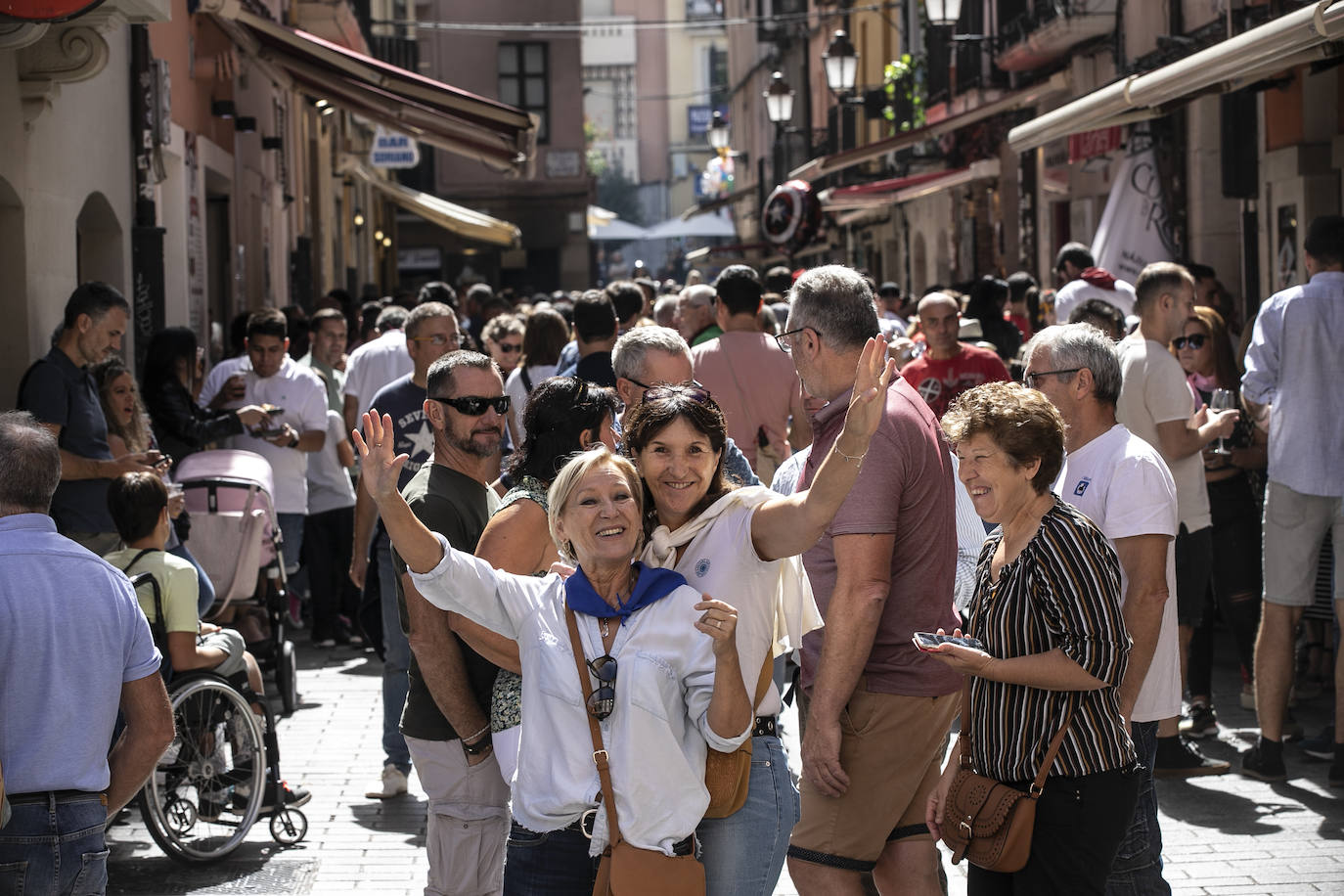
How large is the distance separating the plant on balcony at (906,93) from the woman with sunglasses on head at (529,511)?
2466cm

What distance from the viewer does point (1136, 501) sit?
4.87 m

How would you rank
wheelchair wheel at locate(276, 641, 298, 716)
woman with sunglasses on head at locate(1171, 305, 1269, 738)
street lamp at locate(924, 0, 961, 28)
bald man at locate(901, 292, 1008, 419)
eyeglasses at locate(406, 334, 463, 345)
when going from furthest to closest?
street lamp at locate(924, 0, 961, 28), bald man at locate(901, 292, 1008, 419), wheelchair wheel at locate(276, 641, 298, 716), woman with sunglasses on head at locate(1171, 305, 1269, 738), eyeglasses at locate(406, 334, 463, 345)

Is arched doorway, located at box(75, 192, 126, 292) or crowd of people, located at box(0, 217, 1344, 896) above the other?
arched doorway, located at box(75, 192, 126, 292)

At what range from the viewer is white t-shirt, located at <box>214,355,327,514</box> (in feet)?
33.0

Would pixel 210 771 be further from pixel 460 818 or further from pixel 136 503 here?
pixel 460 818

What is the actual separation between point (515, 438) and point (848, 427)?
467 cm

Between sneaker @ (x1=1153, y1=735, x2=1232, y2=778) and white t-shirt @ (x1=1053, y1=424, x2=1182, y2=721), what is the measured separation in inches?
92.5

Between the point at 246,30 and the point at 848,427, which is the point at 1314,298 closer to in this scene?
the point at 848,427

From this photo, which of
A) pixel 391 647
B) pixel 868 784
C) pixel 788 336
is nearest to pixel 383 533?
pixel 391 647

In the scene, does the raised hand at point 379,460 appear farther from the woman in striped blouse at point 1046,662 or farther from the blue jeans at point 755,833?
the woman in striped blouse at point 1046,662

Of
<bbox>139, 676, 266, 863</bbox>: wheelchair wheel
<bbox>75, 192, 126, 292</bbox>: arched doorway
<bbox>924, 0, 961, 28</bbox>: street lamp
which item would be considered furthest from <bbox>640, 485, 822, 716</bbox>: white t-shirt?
<bbox>924, 0, 961, 28</bbox>: street lamp

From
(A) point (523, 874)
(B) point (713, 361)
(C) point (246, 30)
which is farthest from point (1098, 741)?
(C) point (246, 30)

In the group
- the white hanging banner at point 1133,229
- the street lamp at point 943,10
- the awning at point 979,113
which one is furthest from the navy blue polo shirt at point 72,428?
the awning at point 979,113

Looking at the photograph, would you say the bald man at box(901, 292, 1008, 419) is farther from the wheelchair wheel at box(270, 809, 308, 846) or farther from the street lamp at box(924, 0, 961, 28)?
the street lamp at box(924, 0, 961, 28)
